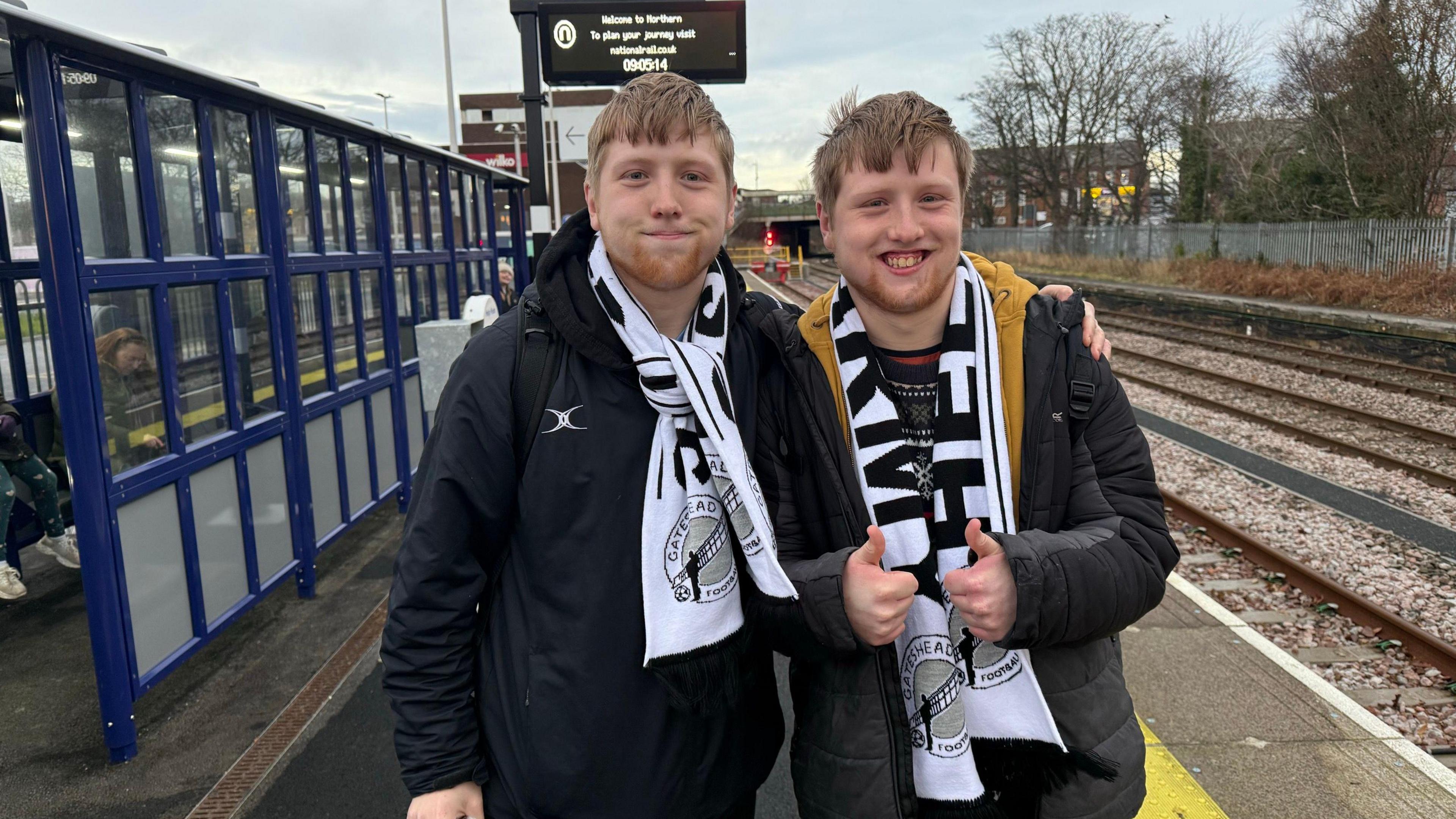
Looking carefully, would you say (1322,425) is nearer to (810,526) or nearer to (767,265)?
(810,526)

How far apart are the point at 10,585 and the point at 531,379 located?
5.66m

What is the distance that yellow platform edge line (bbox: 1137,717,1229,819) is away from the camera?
3139 millimetres

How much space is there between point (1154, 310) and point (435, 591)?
24.9 metres

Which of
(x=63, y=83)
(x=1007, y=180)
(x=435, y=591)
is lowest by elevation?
(x=435, y=591)

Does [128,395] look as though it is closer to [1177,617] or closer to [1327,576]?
[1177,617]

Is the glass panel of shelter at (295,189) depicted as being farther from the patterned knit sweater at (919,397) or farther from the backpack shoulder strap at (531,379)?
the patterned knit sweater at (919,397)

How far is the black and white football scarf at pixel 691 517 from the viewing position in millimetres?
1821

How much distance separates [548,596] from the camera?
1.87 metres

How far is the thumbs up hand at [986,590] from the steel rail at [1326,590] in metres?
3.04

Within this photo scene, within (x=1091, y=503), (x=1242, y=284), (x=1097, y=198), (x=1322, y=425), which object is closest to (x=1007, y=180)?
(x=1097, y=198)

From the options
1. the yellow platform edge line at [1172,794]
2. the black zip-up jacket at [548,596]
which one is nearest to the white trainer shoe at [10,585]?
the black zip-up jacket at [548,596]

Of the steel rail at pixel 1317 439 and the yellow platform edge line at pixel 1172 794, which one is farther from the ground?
the yellow platform edge line at pixel 1172 794

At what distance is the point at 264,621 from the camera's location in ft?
17.6

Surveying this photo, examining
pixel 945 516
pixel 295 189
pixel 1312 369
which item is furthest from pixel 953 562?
pixel 1312 369
